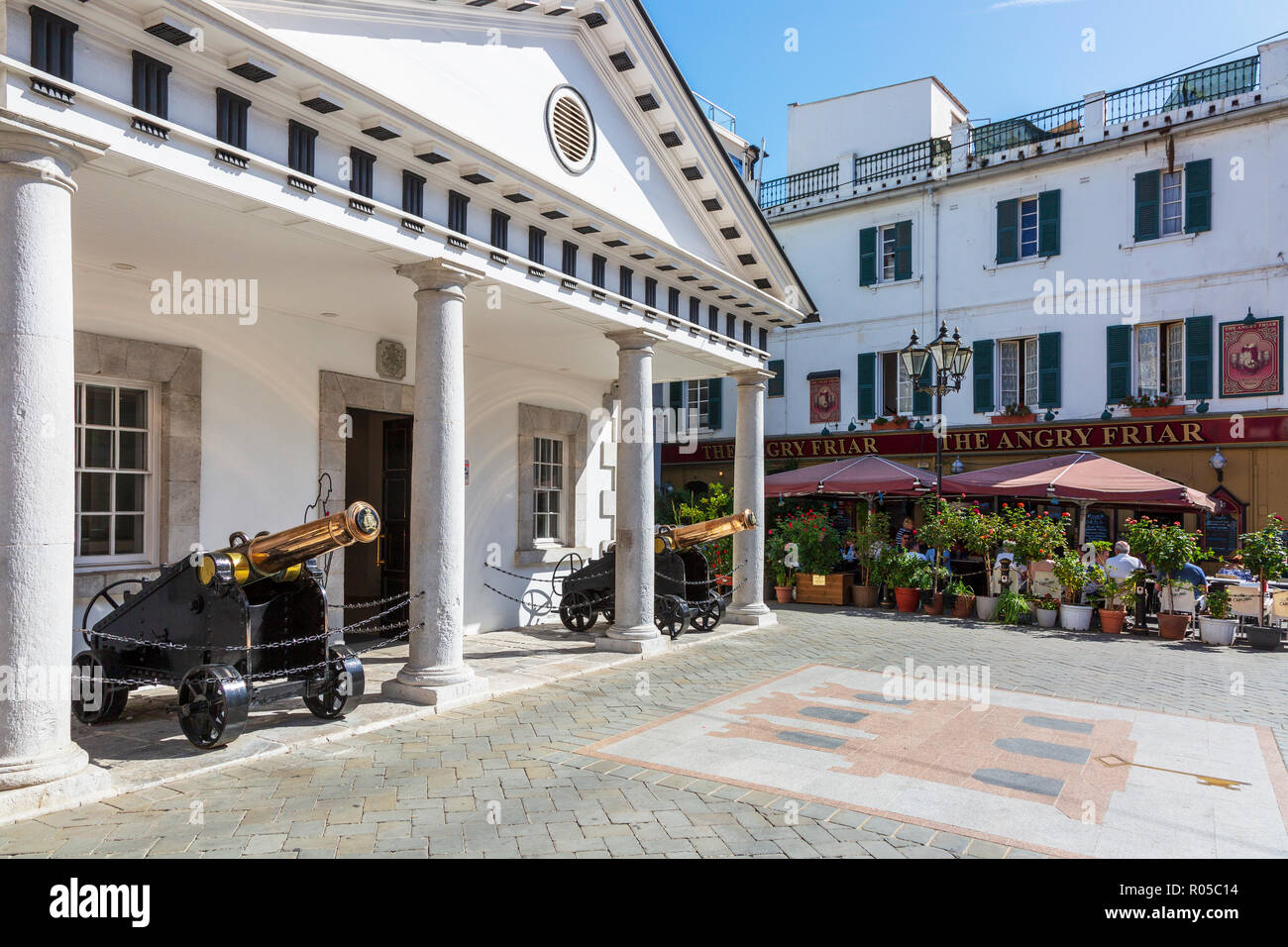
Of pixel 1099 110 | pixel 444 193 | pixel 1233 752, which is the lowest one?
pixel 1233 752

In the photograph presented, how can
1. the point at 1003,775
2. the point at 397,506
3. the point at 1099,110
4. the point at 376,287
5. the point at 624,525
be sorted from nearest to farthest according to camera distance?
1. the point at 1003,775
2. the point at 376,287
3. the point at 624,525
4. the point at 397,506
5. the point at 1099,110

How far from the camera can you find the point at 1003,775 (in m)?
5.84

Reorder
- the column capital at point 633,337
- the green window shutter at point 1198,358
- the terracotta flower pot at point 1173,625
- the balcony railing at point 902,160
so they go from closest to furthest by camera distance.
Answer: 1. the column capital at point 633,337
2. the terracotta flower pot at point 1173,625
3. the green window shutter at point 1198,358
4. the balcony railing at point 902,160

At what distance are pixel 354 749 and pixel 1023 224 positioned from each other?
63.0 ft

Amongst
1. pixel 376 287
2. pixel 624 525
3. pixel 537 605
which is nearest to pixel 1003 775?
pixel 624 525

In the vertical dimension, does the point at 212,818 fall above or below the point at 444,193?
below

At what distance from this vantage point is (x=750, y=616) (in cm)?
1322

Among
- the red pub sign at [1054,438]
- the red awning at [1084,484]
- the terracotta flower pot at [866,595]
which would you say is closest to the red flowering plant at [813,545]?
the terracotta flower pot at [866,595]

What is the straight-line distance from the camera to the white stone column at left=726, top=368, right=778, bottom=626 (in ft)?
43.3

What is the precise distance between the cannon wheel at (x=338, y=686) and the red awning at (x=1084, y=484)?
11.9 meters

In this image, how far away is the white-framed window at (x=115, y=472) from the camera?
309 inches

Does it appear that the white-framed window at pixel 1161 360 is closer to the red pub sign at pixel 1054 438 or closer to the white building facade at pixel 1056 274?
the white building facade at pixel 1056 274

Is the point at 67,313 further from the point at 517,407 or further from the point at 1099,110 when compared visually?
the point at 1099,110

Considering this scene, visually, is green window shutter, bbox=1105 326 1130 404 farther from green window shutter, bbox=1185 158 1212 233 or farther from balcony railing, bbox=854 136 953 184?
balcony railing, bbox=854 136 953 184
